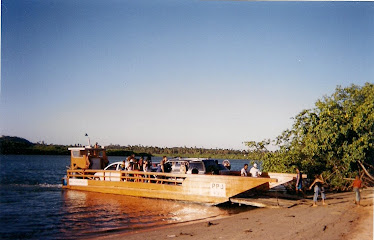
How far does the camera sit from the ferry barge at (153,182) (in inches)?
693

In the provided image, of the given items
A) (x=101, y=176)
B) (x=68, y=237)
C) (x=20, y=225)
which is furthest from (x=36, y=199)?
(x=68, y=237)

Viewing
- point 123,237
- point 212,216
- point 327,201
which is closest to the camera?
point 123,237

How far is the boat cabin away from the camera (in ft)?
86.2

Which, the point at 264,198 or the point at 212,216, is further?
the point at 264,198

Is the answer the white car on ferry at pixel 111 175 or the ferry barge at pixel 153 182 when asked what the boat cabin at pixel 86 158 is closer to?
the ferry barge at pixel 153 182

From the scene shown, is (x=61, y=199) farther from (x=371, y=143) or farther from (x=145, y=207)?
(x=371, y=143)

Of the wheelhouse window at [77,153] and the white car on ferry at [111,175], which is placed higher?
the wheelhouse window at [77,153]

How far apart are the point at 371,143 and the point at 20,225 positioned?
57.7 feet

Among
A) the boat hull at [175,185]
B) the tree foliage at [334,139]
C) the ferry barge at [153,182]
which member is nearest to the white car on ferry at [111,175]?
the ferry barge at [153,182]

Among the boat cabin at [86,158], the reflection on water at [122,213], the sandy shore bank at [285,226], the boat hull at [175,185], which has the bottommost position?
the reflection on water at [122,213]

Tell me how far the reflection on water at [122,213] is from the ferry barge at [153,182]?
0.50m

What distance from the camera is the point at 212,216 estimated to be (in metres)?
16.0

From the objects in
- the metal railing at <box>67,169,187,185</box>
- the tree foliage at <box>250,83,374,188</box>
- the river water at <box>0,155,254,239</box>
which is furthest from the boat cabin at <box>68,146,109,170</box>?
the tree foliage at <box>250,83,374,188</box>

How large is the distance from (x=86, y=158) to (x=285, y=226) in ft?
57.7
